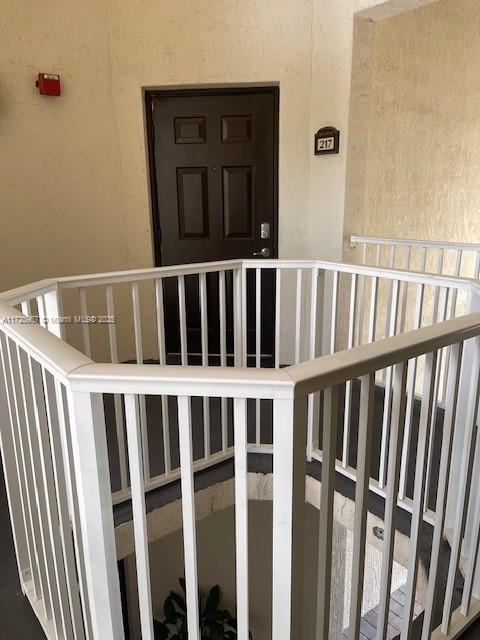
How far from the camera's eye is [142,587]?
34.4 inches

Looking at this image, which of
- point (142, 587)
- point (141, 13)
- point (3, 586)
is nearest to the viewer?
point (142, 587)

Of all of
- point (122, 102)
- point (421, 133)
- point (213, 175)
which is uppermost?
point (122, 102)

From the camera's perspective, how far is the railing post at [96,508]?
792mm

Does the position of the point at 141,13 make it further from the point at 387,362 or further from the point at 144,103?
the point at 387,362

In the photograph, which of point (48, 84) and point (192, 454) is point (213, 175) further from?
point (192, 454)

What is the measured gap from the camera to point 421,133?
356 centimetres

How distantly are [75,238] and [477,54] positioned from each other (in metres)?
3.33

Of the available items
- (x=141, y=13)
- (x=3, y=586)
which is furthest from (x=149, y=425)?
(x=141, y=13)

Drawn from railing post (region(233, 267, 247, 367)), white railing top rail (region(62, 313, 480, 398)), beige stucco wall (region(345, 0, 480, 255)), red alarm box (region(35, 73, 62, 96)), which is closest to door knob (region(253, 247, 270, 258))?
beige stucco wall (region(345, 0, 480, 255))

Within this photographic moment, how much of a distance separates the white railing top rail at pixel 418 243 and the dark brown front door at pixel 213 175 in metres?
0.63

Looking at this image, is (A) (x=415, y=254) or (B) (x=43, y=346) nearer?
(B) (x=43, y=346)

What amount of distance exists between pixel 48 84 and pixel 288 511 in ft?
9.72

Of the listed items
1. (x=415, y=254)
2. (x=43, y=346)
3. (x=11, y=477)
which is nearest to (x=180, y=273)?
(x=11, y=477)

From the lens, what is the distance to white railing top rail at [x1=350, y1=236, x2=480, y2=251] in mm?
2646
